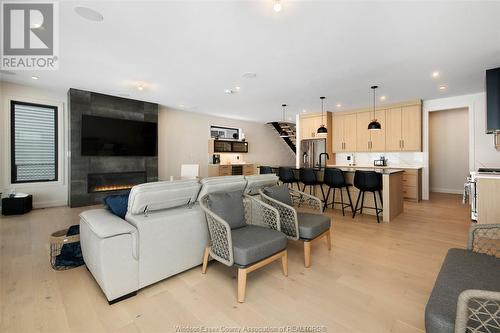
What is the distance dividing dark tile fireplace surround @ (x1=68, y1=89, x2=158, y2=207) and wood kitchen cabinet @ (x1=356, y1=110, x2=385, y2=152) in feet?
20.0

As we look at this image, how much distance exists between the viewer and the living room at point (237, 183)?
172cm

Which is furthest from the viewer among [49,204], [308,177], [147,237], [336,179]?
[49,204]

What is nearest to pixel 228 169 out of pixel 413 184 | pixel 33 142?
pixel 33 142

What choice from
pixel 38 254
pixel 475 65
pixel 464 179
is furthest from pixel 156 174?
pixel 464 179

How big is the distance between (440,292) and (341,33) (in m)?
2.73

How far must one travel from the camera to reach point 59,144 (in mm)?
5316

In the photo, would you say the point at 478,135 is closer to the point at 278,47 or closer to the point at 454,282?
the point at 278,47

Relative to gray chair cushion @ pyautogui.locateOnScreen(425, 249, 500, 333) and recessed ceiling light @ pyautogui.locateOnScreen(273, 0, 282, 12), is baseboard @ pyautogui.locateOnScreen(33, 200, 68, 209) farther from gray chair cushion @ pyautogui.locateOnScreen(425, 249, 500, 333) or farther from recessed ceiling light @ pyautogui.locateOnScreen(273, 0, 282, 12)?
gray chair cushion @ pyautogui.locateOnScreen(425, 249, 500, 333)

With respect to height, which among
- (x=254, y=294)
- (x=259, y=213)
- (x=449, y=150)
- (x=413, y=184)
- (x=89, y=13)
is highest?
(x=89, y=13)

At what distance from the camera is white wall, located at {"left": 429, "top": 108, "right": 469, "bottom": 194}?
6746 mm

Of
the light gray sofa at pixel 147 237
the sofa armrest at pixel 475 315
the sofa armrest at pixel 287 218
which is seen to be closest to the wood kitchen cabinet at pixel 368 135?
the sofa armrest at pixel 287 218

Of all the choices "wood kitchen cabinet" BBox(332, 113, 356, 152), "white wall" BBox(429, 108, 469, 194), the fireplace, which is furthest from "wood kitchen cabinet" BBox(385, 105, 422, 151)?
the fireplace

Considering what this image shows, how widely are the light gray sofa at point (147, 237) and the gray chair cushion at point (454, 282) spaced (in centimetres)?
185

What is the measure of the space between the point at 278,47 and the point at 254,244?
8.49ft
